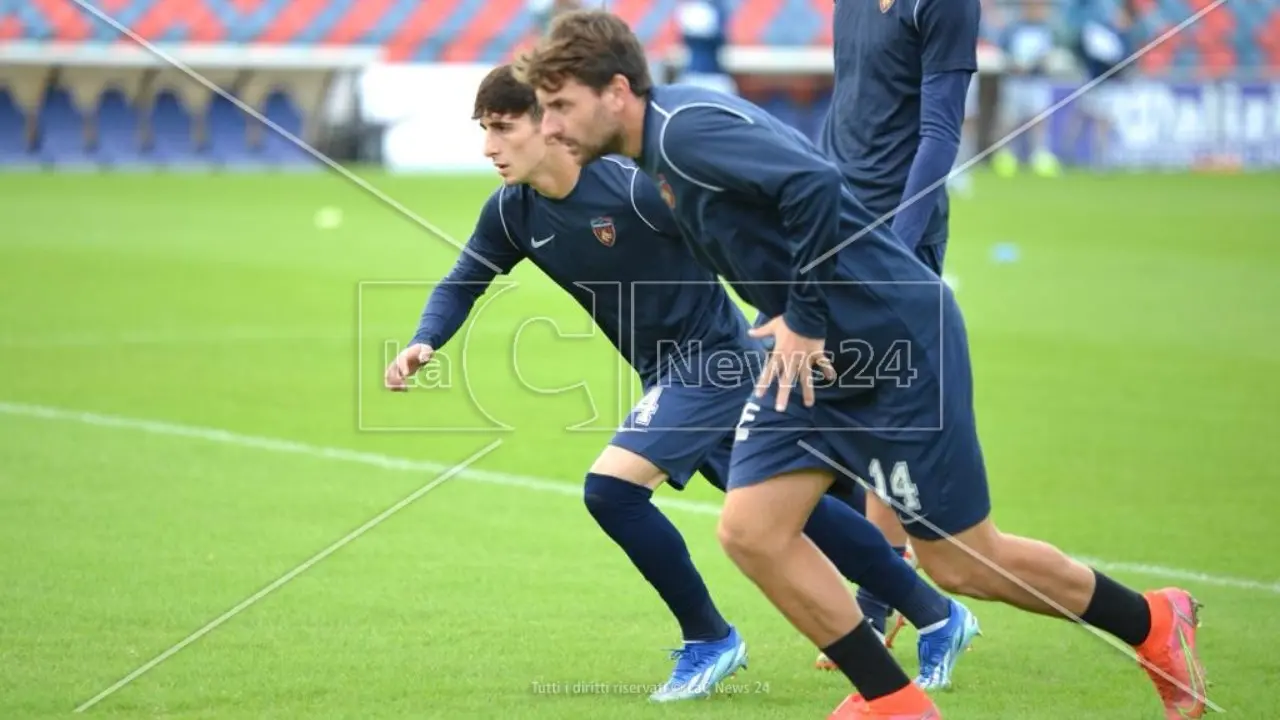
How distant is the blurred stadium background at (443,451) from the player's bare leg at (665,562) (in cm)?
13

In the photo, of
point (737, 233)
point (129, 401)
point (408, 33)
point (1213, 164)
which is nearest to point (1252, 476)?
point (737, 233)

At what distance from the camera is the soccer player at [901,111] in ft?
21.7

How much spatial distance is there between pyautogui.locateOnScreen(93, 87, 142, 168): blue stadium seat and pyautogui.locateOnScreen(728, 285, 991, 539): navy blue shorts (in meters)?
28.2

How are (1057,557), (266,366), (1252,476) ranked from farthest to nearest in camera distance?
(266,366) → (1252,476) → (1057,557)

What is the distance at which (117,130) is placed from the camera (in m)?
32.2

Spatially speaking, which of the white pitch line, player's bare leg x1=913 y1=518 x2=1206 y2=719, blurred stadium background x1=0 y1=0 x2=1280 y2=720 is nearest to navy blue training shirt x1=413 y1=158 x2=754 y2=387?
blurred stadium background x1=0 y1=0 x2=1280 y2=720

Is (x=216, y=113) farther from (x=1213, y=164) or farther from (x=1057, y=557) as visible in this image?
(x=1057, y=557)

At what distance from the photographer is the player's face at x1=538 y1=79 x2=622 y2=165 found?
521cm

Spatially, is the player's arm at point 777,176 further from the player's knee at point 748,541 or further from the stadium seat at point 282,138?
the stadium seat at point 282,138

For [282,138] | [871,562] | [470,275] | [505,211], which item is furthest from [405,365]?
[282,138]

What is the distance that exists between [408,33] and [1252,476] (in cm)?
2782

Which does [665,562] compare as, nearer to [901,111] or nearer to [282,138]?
[901,111]

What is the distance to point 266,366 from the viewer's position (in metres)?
13.5

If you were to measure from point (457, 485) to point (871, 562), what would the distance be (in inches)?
150
